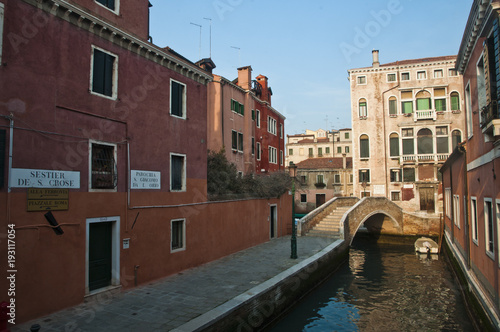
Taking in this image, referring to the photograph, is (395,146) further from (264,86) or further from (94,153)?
(94,153)

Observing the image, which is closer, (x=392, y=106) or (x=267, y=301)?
(x=267, y=301)

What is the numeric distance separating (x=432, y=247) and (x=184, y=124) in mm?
18902

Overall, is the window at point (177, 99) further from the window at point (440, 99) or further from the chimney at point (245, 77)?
the window at point (440, 99)

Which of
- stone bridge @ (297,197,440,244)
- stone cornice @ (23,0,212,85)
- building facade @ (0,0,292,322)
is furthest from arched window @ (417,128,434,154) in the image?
stone cornice @ (23,0,212,85)

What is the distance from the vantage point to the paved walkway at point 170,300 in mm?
6582

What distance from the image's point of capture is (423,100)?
31656 millimetres

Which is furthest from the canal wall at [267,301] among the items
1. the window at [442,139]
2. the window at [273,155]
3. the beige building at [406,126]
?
the window at [442,139]

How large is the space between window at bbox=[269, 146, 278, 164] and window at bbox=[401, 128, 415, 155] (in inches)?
515

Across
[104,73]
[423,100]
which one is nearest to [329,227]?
[104,73]

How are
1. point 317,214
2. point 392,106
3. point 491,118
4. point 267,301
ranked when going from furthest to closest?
point 392,106 → point 317,214 → point 267,301 → point 491,118

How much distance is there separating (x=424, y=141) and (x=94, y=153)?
1207 inches

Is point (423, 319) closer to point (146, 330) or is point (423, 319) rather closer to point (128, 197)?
point (146, 330)

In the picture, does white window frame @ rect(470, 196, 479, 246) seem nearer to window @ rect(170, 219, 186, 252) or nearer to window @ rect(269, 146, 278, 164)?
window @ rect(170, 219, 186, 252)

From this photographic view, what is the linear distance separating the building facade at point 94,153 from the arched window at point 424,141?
2600 cm
